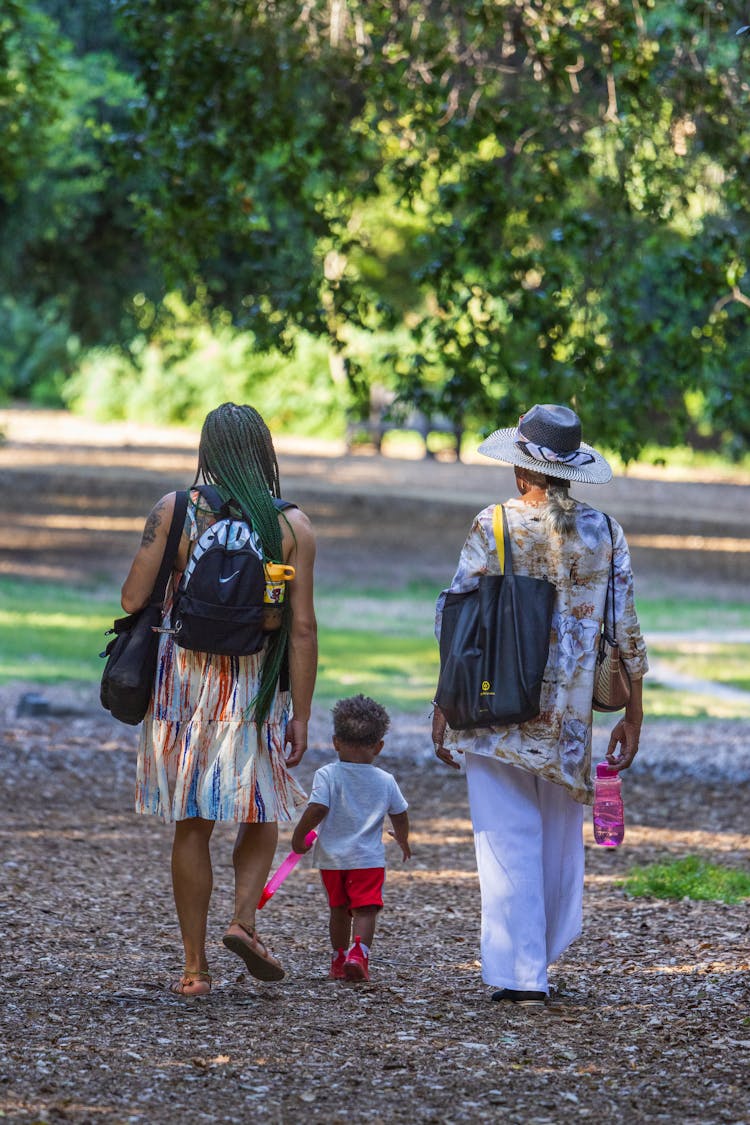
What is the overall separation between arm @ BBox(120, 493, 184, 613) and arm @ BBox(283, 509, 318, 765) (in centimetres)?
35

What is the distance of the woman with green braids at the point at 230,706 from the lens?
4844 millimetres

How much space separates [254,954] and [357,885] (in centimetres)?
49

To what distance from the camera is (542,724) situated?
192 inches

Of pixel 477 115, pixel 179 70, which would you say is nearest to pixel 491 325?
pixel 477 115

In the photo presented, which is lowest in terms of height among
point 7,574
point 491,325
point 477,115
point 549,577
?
point 7,574

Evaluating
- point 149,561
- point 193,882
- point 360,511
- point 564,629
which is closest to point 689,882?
point 564,629

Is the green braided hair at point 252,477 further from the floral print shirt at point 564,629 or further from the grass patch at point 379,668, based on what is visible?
the grass patch at point 379,668

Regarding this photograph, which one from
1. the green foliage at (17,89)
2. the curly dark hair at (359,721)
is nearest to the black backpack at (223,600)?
the curly dark hair at (359,721)

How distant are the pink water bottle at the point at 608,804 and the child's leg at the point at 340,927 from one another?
844 millimetres

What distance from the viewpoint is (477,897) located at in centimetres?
709

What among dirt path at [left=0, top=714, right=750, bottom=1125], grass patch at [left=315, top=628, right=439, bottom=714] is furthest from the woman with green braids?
grass patch at [left=315, top=628, right=439, bottom=714]

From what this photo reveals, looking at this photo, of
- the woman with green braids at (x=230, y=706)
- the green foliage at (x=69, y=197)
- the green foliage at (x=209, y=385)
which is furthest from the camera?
the green foliage at (x=209, y=385)

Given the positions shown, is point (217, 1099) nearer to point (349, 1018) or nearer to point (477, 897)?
point (349, 1018)

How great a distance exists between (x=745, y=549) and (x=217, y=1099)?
22.3 meters
